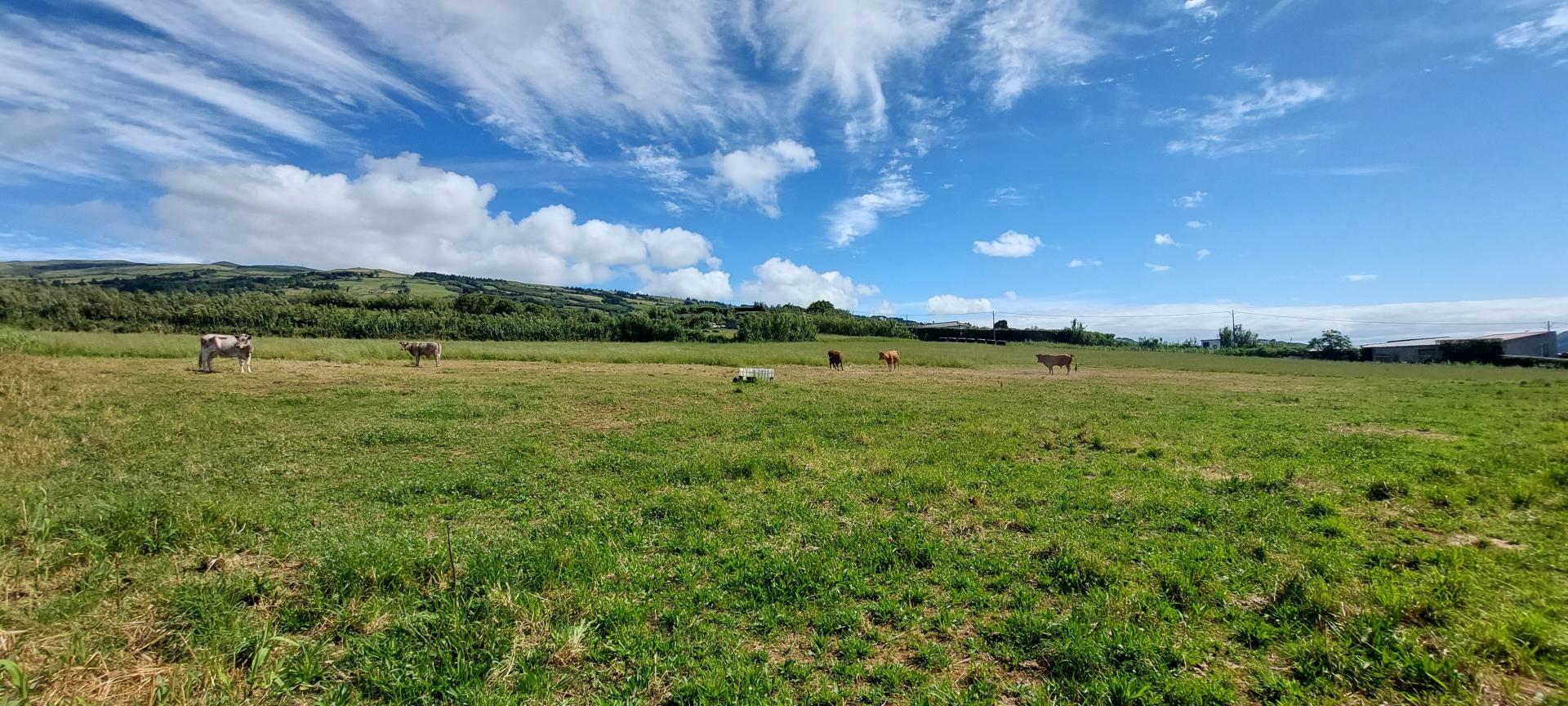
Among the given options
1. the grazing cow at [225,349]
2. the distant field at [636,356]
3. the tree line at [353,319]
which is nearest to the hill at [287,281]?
the tree line at [353,319]

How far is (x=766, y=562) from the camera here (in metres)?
6.07

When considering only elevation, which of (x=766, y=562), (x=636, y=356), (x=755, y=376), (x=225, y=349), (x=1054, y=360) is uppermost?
(x=225, y=349)

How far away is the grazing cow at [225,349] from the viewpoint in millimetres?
25016

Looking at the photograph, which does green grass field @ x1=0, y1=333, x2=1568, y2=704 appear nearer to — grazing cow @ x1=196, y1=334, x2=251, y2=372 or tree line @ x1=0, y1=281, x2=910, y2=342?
grazing cow @ x1=196, y1=334, x2=251, y2=372

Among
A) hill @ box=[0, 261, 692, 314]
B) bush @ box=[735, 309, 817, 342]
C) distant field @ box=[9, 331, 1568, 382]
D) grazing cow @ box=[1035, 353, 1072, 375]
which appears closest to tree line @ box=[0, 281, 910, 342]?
bush @ box=[735, 309, 817, 342]

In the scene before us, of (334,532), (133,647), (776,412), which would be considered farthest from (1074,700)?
(776,412)

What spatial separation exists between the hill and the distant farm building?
5278 inches

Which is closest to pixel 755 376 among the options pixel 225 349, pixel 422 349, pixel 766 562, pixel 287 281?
pixel 422 349

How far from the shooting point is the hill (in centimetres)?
12088

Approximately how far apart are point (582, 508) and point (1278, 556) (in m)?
8.48

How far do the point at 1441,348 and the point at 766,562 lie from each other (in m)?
99.3

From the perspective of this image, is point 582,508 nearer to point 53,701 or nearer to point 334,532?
point 334,532

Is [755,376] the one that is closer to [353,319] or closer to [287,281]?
[353,319]

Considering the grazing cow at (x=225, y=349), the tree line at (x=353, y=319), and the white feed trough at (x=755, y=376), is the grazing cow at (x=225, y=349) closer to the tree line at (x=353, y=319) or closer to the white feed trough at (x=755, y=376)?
the white feed trough at (x=755, y=376)
